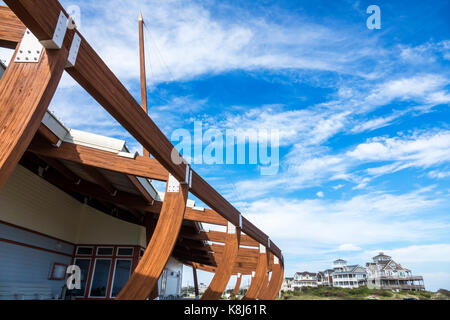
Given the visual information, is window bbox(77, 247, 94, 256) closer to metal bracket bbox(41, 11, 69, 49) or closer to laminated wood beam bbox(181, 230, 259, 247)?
laminated wood beam bbox(181, 230, 259, 247)

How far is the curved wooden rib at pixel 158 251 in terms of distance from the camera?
17.9 feet

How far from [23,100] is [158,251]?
409cm

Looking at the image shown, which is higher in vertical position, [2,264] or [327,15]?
[327,15]

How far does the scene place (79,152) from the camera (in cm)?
727

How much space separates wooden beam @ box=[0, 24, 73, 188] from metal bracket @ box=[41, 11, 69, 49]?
57 mm

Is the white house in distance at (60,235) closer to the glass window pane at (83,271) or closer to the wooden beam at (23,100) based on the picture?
the glass window pane at (83,271)

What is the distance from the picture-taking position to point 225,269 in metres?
9.15

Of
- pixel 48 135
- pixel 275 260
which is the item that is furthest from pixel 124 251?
pixel 275 260

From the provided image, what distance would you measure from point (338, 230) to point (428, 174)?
11868 mm

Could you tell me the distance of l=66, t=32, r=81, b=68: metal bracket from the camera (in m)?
2.93

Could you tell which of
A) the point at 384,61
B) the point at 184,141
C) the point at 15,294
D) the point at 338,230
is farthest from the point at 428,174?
the point at 15,294

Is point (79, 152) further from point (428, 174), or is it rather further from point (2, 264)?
point (428, 174)

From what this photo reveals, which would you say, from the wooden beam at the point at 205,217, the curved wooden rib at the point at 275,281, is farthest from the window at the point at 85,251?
the curved wooden rib at the point at 275,281

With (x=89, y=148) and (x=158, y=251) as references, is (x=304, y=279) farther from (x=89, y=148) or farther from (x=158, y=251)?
(x=89, y=148)
